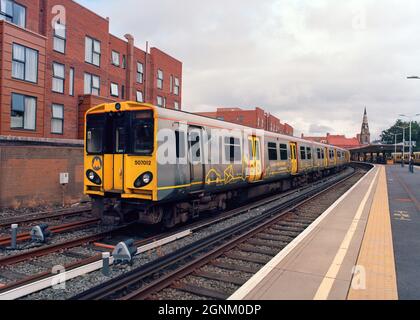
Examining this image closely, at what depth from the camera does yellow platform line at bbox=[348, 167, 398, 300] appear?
4.91 meters

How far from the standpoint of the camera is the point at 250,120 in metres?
61.6

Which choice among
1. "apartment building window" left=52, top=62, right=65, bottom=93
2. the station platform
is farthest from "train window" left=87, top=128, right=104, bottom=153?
"apartment building window" left=52, top=62, right=65, bottom=93

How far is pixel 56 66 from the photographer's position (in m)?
20.2

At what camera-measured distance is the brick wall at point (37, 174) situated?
12062 millimetres

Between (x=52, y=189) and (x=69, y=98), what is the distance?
30.9 feet

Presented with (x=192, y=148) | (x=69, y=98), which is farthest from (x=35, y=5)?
(x=192, y=148)

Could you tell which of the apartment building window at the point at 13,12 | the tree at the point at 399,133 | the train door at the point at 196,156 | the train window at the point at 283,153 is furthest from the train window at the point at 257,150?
the tree at the point at 399,133

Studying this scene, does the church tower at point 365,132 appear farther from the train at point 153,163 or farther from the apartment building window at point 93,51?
the train at point 153,163

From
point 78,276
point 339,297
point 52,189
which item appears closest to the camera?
point 339,297

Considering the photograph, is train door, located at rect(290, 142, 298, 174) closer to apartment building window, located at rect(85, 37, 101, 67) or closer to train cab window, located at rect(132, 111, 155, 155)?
train cab window, located at rect(132, 111, 155, 155)

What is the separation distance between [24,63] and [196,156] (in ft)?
45.0

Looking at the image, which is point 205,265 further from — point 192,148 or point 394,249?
point 394,249

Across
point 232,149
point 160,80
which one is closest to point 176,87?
point 160,80

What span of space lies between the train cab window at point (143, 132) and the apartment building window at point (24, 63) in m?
12.6
